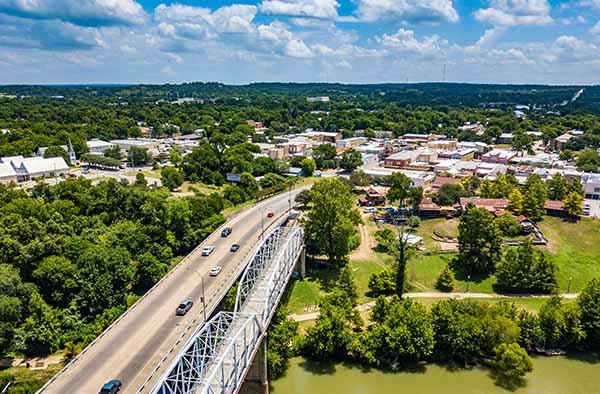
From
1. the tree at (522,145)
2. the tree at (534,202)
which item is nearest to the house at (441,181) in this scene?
the tree at (534,202)

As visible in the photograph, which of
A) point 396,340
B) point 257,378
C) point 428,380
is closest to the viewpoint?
point 257,378

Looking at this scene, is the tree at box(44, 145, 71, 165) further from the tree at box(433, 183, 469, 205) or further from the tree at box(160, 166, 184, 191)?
the tree at box(433, 183, 469, 205)

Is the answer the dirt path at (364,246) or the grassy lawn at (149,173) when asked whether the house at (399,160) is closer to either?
the dirt path at (364,246)

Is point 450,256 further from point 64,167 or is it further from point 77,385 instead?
point 64,167

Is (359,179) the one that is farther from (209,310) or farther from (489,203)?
(209,310)

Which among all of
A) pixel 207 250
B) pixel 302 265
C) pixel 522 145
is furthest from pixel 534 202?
pixel 522 145

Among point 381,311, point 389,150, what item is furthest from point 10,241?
point 389,150
